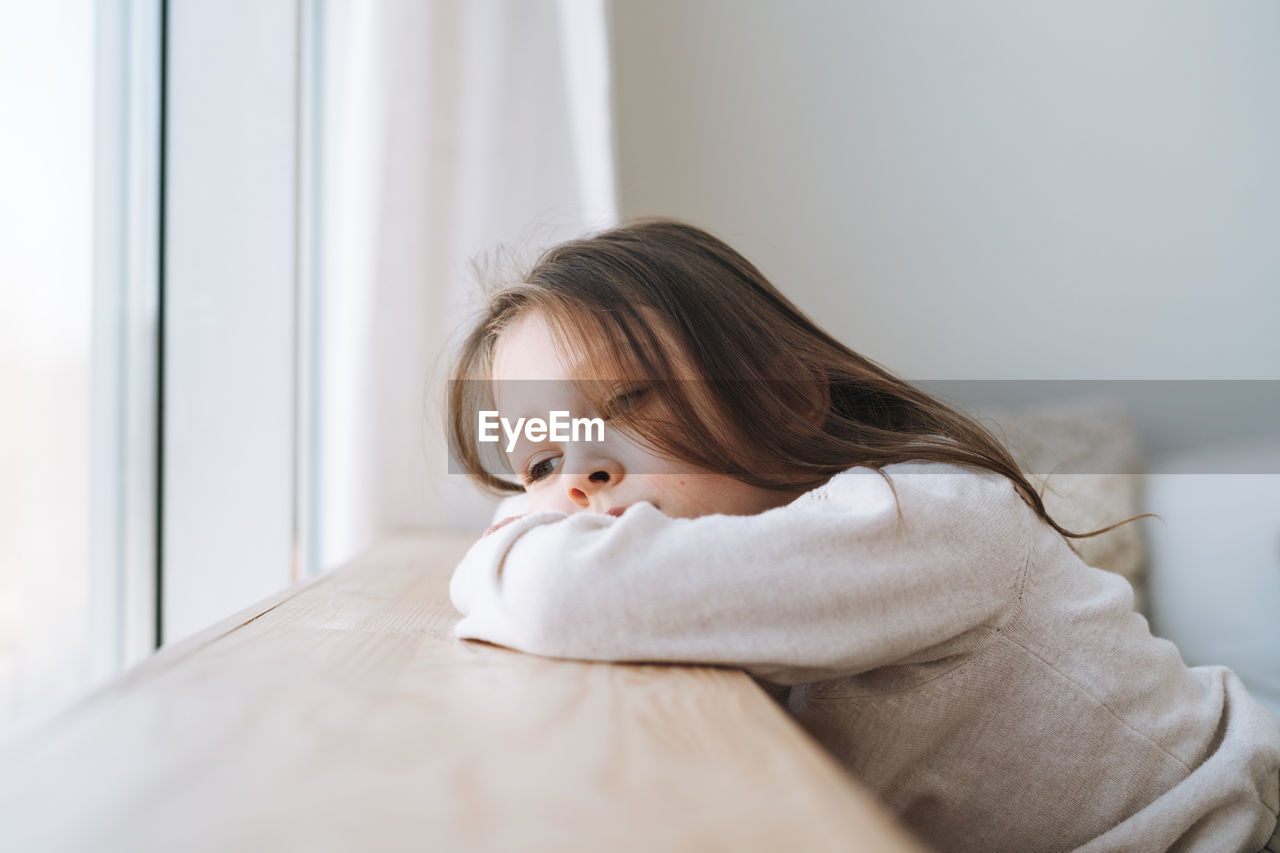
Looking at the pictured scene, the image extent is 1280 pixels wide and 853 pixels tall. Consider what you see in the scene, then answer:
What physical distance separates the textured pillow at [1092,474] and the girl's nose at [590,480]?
70 cm

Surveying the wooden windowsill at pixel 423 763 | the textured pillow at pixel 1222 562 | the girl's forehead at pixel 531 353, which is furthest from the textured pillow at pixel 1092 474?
the wooden windowsill at pixel 423 763

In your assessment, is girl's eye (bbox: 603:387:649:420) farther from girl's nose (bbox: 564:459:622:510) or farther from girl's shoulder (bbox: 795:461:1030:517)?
girl's shoulder (bbox: 795:461:1030:517)

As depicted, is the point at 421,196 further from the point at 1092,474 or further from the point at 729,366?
the point at 1092,474

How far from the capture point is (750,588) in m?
0.39

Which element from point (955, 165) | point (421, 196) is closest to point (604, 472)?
point (421, 196)

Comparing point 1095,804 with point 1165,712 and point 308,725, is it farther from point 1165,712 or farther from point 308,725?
point 308,725

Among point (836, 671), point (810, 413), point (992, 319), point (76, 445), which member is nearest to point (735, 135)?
point (992, 319)

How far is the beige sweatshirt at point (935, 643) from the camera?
1.29 feet

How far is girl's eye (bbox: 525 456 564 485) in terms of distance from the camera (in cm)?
73

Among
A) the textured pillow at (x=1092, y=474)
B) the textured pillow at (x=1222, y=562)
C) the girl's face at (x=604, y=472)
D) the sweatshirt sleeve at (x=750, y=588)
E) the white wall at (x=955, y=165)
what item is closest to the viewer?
the sweatshirt sleeve at (x=750, y=588)

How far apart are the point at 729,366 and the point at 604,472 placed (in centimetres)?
14

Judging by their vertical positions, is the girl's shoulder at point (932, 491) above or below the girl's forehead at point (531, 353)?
below

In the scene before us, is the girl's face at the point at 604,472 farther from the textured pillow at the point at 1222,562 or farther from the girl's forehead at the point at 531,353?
the textured pillow at the point at 1222,562

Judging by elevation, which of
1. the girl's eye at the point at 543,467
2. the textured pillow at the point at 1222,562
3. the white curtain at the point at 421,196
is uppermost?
the white curtain at the point at 421,196
